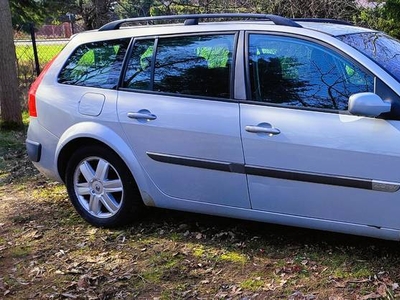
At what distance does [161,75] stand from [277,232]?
156 centimetres

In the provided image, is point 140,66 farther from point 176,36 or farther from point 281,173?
point 281,173

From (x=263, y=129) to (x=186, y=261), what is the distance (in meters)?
1.14

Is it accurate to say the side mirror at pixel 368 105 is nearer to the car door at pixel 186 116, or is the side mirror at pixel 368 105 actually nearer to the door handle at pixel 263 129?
the door handle at pixel 263 129

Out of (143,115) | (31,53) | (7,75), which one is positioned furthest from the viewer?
(31,53)

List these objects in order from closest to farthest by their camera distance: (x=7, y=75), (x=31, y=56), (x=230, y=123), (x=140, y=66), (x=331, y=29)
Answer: (x=230, y=123) → (x=331, y=29) → (x=140, y=66) → (x=7, y=75) → (x=31, y=56)

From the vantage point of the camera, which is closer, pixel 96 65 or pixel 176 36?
pixel 176 36

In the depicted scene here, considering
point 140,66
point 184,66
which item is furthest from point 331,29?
point 140,66

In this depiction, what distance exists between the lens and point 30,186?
591 cm

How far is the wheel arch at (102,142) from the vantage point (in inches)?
168

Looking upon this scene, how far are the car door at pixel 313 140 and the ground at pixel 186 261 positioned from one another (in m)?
0.38

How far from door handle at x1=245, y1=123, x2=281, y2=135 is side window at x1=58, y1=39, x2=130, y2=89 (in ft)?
4.29

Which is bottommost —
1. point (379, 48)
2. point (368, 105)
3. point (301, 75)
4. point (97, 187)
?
point (97, 187)

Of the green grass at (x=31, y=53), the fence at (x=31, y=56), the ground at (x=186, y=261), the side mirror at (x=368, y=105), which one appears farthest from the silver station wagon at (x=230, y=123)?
the green grass at (x=31, y=53)

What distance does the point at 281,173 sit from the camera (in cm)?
363
